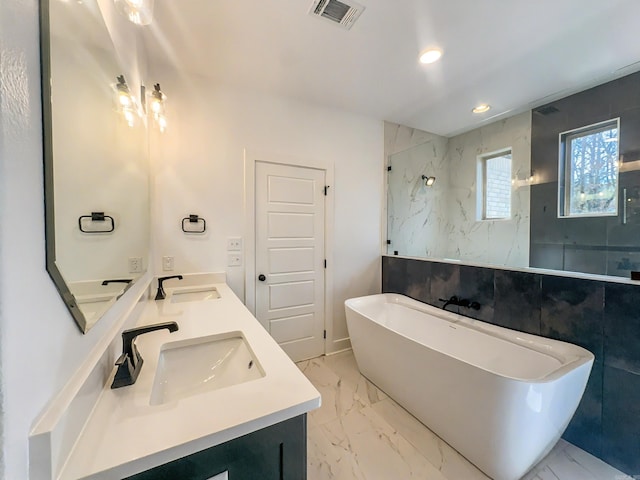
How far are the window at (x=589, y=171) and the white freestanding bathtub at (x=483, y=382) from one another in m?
1.53

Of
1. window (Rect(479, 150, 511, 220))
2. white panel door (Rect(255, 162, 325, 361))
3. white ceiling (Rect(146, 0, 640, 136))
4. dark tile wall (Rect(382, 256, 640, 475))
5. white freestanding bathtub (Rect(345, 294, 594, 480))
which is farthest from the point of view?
window (Rect(479, 150, 511, 220))

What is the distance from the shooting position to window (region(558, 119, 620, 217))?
219cm

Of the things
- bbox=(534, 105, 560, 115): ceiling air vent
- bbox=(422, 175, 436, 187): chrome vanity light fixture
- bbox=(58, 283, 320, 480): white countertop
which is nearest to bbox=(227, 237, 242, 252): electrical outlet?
bbox=(58, 283, 320, 480): white countertop

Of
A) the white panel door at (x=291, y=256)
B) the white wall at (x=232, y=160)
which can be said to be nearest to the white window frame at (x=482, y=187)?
the white wall at (x=232, y=160)

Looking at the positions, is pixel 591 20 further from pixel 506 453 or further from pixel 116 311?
pixel 116 311

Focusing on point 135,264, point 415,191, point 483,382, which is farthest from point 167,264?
point 415,191

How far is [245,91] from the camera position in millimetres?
2312

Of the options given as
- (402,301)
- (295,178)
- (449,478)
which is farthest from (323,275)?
(449,478)

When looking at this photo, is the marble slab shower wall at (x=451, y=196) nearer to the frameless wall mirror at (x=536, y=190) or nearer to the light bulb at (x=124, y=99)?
the frameless wall mirror at (x=536, y=190)

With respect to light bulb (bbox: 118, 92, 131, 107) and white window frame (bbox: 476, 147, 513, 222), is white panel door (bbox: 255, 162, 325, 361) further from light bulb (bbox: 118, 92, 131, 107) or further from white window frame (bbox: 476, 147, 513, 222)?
white window frame (bbox: 476, 147, 513, 222)

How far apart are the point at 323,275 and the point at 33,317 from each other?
7.71ft

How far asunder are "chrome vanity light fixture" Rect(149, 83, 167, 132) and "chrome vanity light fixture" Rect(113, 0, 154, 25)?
762 millimetres

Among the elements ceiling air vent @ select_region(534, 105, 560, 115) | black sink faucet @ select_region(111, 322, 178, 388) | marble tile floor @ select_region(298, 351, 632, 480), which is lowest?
marble tile floor @ select_region(298, 351, 632, 480)

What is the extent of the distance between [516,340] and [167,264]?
105 inches
